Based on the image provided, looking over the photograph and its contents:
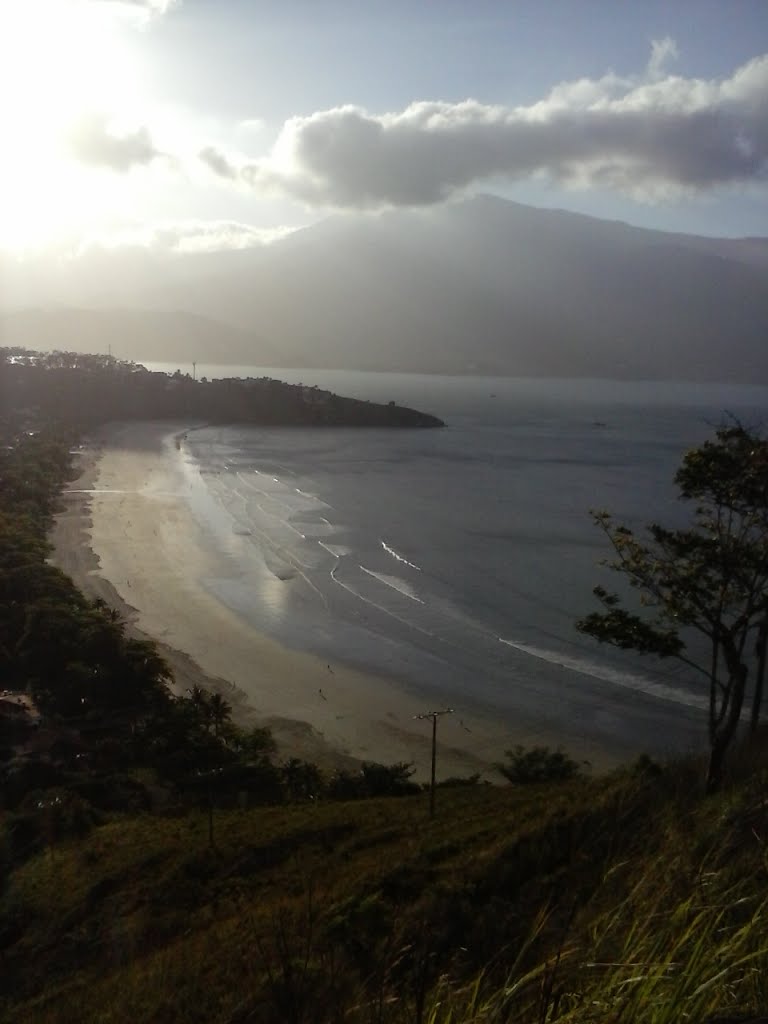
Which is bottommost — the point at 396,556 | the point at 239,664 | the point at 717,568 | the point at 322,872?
the point at 239,664

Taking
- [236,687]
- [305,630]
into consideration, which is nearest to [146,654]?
[236,687]

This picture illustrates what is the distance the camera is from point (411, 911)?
473 centimetres

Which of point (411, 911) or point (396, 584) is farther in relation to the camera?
point (396, 584)

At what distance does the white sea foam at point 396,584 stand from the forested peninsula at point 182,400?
48.7m

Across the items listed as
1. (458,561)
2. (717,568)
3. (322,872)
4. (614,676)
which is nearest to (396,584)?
(458,561)

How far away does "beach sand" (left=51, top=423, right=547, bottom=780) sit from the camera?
1374cm

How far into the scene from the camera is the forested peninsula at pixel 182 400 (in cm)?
7125

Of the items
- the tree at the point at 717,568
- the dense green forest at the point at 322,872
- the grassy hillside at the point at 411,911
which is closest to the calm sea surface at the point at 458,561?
the dense green forest at the point at 322,872

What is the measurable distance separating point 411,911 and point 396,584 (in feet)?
57.2

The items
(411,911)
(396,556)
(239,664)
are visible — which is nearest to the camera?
(411,911)

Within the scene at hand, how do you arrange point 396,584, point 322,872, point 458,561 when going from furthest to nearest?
point 458,561, point 396,584, point 322,872

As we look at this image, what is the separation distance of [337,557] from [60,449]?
24.4 m

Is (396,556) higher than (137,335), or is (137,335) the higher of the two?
(137,335)

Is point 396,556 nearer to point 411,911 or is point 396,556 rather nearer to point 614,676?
point 614,676
